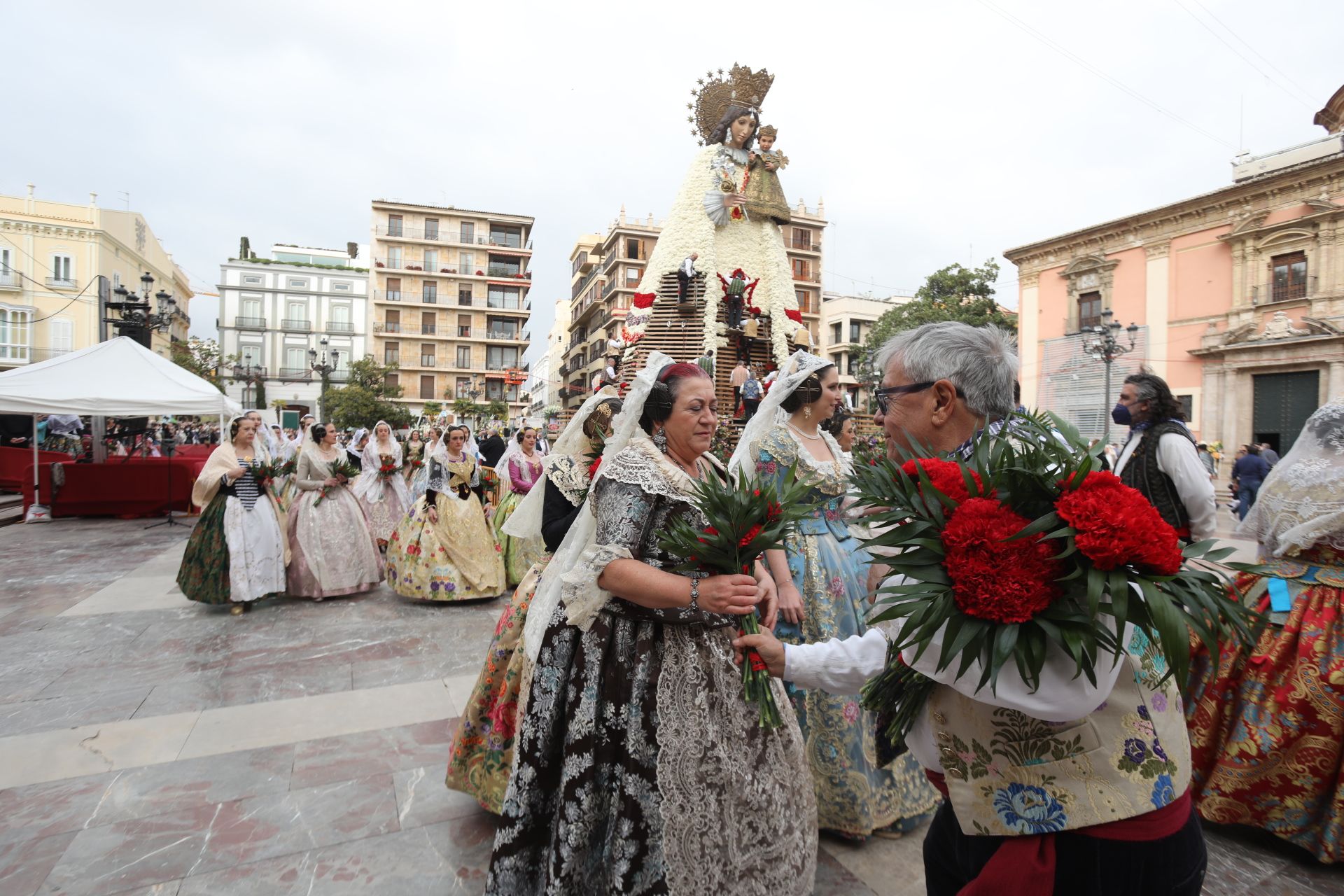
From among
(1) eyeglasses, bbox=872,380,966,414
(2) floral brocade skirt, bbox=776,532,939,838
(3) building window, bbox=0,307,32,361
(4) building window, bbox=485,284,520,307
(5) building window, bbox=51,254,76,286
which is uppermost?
(4) building window, bbox=485,284,520,307

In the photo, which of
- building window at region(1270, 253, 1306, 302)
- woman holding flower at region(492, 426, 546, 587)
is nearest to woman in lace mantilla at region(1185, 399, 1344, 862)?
woman holding flower at region(492, 426, 546, 587)

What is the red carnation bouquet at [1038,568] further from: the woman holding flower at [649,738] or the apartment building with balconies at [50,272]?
the apartment building with balconies at [50,272]

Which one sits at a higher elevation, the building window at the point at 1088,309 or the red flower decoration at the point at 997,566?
the building window at the point at 1088,309

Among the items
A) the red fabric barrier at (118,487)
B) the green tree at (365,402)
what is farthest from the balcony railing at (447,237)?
the red fabric barrier at (118,487)

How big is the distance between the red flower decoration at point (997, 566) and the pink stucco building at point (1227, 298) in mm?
20905

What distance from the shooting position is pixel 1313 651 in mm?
2562

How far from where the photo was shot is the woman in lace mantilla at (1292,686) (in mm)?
2512

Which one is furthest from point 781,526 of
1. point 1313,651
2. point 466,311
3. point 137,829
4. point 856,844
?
point 466,311

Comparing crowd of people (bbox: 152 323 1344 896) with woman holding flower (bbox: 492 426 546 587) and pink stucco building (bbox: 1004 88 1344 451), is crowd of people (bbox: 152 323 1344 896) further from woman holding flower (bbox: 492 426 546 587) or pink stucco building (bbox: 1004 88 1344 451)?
pink stucco building (bbox: 1004 88 1344 451)

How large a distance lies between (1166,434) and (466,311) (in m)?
55.4

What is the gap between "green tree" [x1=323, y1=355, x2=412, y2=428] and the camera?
36.2m

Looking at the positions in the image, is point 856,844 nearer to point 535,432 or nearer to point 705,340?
point 535,432

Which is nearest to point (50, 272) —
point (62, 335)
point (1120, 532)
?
point (62, 335)

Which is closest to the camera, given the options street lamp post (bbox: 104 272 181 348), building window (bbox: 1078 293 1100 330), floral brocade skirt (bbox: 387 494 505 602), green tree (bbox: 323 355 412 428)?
floral brocade skirt (bbox: 387 494 505 602)
